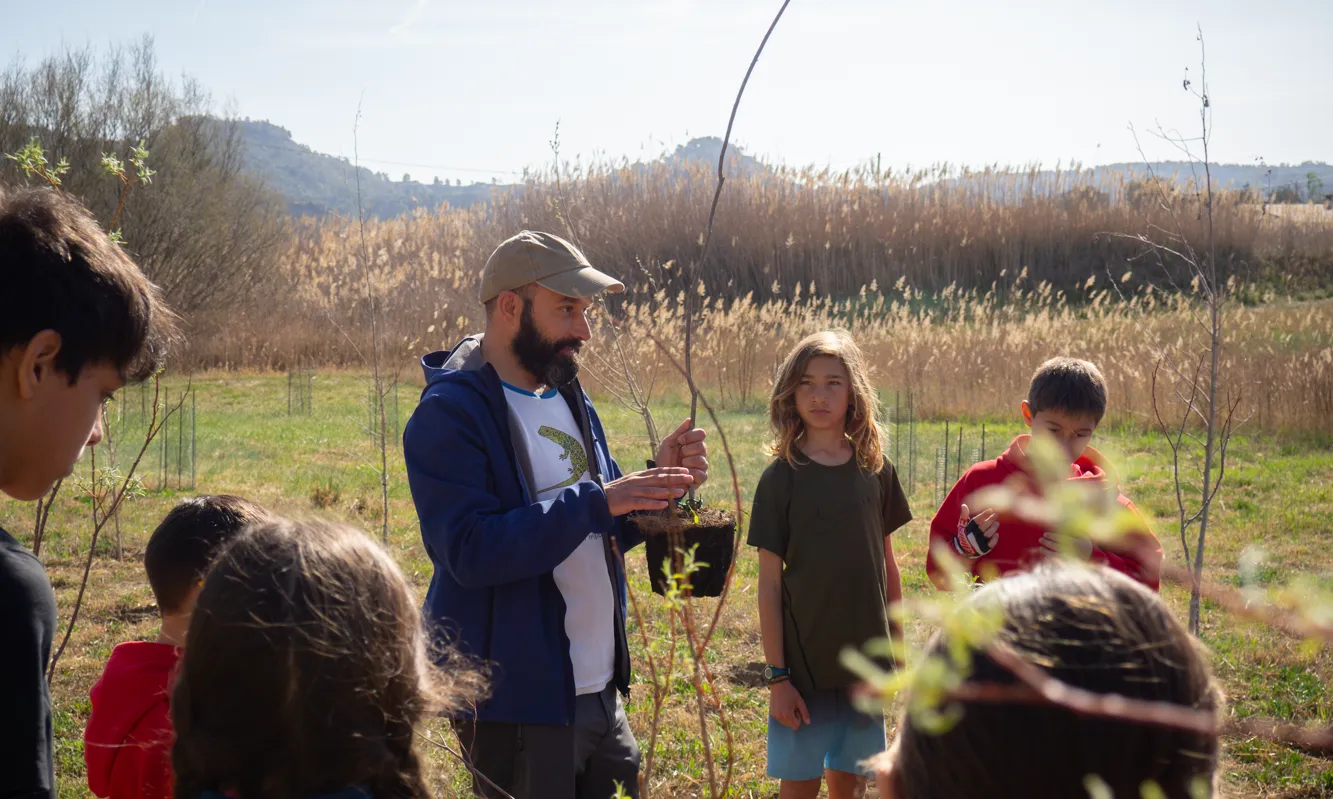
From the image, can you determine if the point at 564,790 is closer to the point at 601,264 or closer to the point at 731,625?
the point at 731,625

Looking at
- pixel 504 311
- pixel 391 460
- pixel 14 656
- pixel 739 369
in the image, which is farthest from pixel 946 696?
pixel 739 369

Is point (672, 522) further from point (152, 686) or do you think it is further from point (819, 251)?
point (819, 251)

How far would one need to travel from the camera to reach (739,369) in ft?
46.6

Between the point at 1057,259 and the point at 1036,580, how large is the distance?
25.3 meters

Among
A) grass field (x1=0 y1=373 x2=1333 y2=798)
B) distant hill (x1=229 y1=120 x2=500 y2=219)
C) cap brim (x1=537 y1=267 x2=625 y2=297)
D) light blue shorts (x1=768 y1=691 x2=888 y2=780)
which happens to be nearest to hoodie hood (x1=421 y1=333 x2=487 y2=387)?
cap brim (x1=537 y1=267 x2=625 y2=297)

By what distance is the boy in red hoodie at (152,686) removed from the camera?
2.10 meters

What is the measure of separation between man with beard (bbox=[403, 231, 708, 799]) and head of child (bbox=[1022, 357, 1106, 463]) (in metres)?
1.32

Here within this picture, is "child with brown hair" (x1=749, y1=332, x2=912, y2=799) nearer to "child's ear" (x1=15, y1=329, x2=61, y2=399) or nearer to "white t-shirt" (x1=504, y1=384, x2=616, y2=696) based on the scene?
"white t-shirt" (x1=504, y1=384, x2=616, y2=696)

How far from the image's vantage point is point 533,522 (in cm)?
242

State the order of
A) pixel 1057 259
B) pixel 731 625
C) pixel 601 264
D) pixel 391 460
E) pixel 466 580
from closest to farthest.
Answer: pixel 466 580
pixel 731 625
pixel 391 460
pixel 601 264
pixel 1057 259

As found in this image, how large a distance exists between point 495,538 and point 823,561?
112cm

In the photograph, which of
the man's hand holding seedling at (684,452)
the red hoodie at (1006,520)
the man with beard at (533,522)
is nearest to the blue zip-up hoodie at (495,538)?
the man with beard at (533,522)

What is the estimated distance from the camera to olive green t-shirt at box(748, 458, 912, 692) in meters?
3.04

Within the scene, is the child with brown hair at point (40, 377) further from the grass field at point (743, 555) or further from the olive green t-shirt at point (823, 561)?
the olive green t-shirt at point (823, 561)
